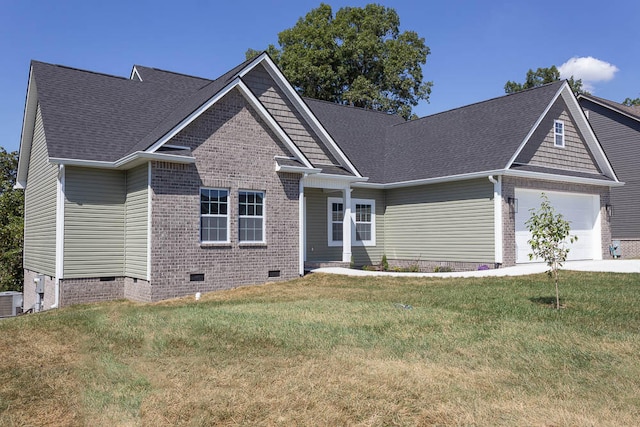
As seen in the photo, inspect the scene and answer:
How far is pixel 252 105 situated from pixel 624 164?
2060 centimetres

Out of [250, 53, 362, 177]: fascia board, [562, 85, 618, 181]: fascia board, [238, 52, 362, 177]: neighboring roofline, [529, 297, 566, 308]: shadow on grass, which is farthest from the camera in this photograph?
[562, 85, 618, 181]: fascia board

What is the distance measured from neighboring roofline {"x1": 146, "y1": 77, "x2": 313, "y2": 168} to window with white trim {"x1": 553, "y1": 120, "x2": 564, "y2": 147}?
10037 millimetres

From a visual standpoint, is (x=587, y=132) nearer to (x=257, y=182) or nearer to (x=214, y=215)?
(x=257, y=182)

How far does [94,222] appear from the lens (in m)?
15.4

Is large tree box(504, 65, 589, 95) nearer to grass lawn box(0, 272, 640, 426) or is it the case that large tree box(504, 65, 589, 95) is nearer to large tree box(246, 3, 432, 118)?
large tree box(246, 3, 432, 118)

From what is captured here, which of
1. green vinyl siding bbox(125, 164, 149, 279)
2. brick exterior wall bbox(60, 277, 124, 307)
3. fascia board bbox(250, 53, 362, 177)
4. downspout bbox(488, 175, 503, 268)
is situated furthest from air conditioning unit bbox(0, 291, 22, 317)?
downspout bbox(488, 175, 503, 268)

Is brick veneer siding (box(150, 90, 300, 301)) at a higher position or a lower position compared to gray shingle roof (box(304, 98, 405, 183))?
lower

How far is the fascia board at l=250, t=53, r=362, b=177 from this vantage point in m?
17.9

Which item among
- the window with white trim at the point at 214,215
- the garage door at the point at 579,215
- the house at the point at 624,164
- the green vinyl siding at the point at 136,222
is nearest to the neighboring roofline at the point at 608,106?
the house at the point at 624,164

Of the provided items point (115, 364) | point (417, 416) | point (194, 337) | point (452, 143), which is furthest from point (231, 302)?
point (452, 143)

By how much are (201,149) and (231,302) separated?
4437 mm

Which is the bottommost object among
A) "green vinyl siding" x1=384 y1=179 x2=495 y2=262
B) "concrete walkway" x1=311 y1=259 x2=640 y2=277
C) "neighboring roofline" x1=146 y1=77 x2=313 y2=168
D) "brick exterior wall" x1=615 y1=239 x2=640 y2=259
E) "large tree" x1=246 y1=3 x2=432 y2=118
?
"concrete walkway" x1=311 y1=259 x2=640 y2=277

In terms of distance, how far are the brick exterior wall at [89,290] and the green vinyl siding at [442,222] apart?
427 inches

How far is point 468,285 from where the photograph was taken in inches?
578
